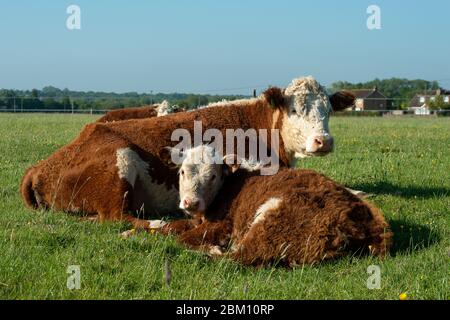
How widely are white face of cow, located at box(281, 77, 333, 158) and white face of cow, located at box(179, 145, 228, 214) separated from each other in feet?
7.14

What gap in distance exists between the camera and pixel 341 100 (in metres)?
10.2

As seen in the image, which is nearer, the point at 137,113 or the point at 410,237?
the point at 410,237

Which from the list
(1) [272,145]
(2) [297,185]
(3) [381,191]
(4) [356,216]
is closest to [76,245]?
(2) [297,185]

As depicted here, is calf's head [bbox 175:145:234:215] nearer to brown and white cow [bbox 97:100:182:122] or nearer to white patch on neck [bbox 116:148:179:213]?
white patch on neck [bbox 116:148:179:213]

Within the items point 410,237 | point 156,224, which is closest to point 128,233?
point 156,224

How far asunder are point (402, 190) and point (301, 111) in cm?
234

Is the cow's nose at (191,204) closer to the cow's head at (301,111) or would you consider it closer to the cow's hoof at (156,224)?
the cow's hoof at (156,224)

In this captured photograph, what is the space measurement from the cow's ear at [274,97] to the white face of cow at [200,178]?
7.48 ft

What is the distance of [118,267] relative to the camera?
550cm

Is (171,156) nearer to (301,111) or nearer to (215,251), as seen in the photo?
(215,251)

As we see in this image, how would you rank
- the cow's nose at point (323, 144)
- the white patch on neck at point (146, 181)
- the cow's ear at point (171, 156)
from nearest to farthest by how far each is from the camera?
the cow's ear at point (171, 156) → the white patch on neck at point (146, 181) → the cow's nose at point (323, 144)

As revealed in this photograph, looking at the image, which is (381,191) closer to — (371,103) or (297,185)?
(297,185)

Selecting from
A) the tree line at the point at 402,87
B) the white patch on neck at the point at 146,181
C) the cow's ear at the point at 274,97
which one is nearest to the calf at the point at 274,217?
the white patch on neck at the point at 146,181

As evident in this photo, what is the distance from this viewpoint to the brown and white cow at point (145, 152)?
8250mm
